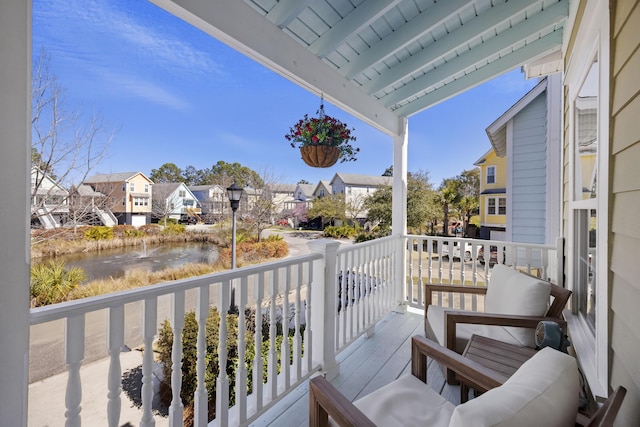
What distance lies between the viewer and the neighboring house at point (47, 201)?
1418 mm

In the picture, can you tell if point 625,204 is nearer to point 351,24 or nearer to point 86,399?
point 351,24

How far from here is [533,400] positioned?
78cm

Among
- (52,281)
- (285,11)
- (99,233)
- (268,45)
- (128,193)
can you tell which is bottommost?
(52,281)

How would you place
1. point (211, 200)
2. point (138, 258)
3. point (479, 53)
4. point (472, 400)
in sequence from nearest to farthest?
point (472, 400) → point (138, 258) → point (211, 200) → point (479, 53)

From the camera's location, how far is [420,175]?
17.9 feet

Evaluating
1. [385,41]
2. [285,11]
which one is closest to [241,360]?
[285,11]

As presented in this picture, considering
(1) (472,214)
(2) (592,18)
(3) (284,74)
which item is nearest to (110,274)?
(3) (284,74)

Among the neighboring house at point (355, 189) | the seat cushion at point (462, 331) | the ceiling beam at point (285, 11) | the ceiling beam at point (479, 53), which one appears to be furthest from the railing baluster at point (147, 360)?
the ceiling beam at point (479, 53)

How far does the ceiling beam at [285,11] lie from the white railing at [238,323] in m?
1.59

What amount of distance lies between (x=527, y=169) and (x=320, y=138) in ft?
12.4

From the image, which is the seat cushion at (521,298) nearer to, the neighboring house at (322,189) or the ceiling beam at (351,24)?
the neighboring house at (322,189)

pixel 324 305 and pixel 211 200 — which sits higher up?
pixel 211 200

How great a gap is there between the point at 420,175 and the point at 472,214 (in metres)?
1.13

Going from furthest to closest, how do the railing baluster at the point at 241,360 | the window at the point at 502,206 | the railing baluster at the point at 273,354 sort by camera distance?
the window at the point at 502,206
the railing baluster at the point at 273,354
the railing baluster at the point at 241,360
